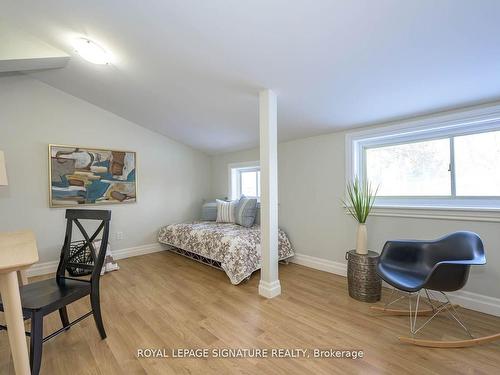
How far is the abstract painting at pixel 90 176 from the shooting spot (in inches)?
119

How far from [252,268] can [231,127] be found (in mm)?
1920

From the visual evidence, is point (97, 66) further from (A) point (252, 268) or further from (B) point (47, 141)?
(A) point (252, 268)

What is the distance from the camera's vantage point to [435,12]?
49.9 inches

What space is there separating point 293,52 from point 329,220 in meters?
2.01

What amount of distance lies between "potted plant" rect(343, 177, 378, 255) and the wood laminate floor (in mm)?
553

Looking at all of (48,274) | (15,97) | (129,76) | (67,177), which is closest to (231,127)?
(129,76)

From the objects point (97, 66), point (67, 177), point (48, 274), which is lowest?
point (48, 274)

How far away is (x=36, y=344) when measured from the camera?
1243 millimetres

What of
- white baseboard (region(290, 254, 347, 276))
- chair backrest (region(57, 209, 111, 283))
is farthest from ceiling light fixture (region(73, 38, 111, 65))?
white baseboard (region(290, 254, 347, 276))

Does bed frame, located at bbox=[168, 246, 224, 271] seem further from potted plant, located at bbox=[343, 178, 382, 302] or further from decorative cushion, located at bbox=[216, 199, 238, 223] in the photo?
potted plant, located at bbox=[343, 178, 382, 302]

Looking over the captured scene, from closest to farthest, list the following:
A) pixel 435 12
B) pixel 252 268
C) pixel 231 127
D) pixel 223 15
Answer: pixel 435 12 < pixel 223 15 < pixel 252 268 < pixel 231 127

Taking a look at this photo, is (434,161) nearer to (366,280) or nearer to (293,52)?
(366,280)

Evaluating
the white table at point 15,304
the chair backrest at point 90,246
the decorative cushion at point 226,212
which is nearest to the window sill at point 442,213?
the decorative cushion at point 226,212

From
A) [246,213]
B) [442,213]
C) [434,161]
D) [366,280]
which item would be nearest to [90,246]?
[246,213]
